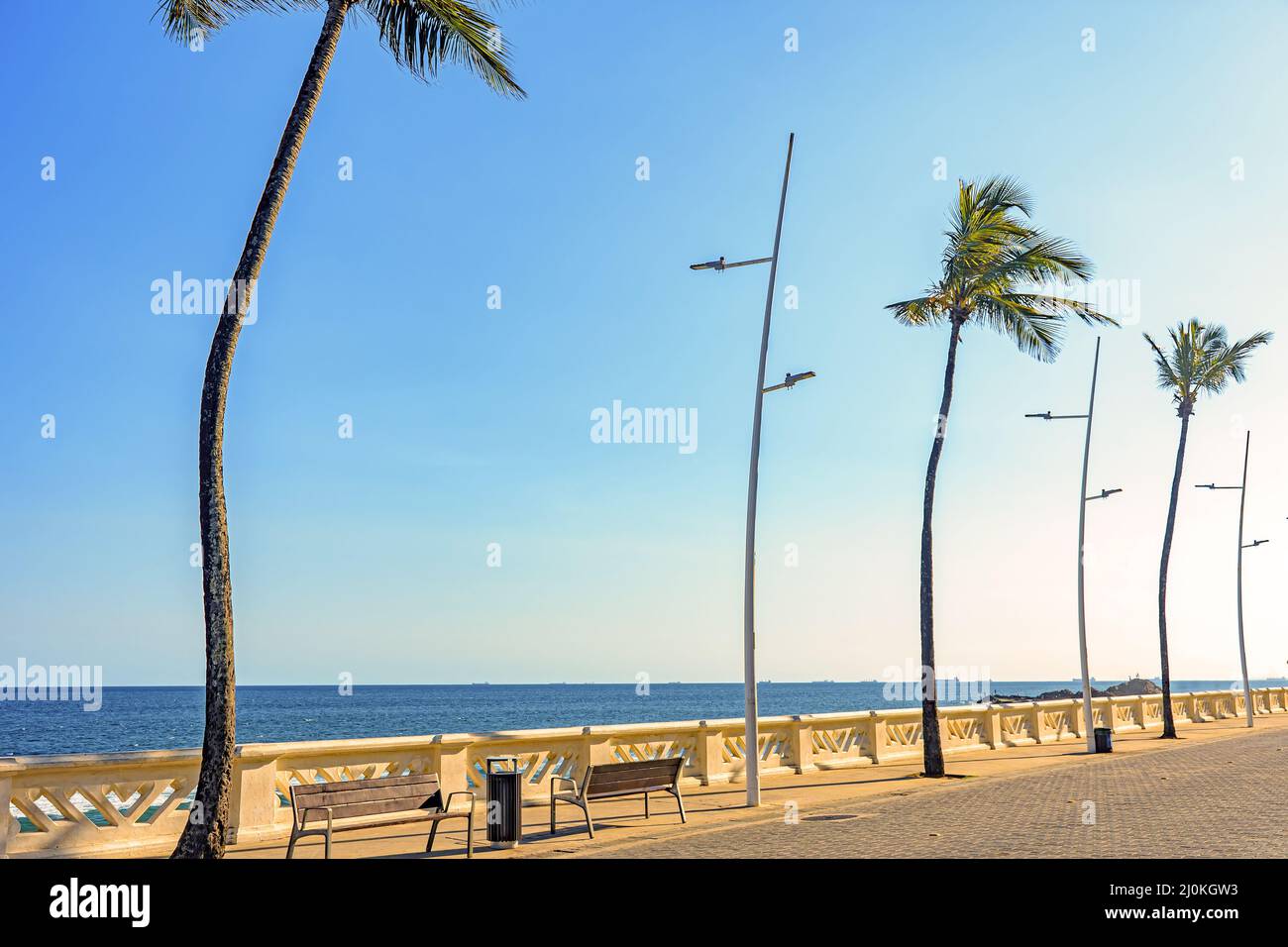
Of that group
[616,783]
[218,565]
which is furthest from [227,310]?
[616,783]

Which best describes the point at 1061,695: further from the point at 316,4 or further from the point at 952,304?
the point at 316,4

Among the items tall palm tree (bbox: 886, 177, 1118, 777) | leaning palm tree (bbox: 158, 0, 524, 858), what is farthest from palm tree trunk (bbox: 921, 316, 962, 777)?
leaning palm tree (bbox: 158, 0, 524, 858)

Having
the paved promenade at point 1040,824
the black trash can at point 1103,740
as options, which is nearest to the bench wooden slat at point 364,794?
the paved promenade at point 1040,824

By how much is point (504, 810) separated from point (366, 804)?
65.4 inches

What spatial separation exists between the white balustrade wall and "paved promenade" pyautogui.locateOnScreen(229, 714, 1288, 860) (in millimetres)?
649

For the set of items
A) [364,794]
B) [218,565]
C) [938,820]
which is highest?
[218,565]

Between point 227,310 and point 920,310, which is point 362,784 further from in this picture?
point 920,310

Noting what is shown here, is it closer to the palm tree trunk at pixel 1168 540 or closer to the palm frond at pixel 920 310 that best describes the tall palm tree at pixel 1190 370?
the palm tree trunk at pixel 1168 540

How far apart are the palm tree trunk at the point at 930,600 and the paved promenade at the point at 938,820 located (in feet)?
2.10

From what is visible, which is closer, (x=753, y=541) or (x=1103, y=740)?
(x=753, y=541)

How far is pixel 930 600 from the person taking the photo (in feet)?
74.4

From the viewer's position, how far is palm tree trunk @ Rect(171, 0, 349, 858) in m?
11.0

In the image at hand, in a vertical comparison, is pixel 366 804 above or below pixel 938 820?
above
